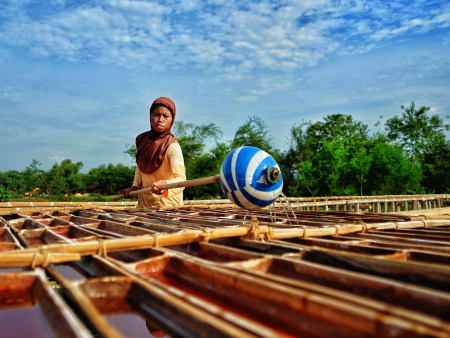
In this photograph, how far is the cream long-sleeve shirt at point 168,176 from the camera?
15.0ft

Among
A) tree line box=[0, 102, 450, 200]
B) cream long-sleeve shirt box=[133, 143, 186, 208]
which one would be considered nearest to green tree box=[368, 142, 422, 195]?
tree line box=[0, 102, 450, 200]

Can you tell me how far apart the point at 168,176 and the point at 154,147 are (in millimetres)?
462

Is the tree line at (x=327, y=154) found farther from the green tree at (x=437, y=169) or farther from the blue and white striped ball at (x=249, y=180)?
the blue and white striped ball at (x=249, y=180)

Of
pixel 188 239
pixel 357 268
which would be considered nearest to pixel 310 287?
pixel 357 268

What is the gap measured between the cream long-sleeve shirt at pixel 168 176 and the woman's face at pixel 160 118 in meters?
0.38

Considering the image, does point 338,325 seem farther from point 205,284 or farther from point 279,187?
point 279,187

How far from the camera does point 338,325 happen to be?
79 centimetres

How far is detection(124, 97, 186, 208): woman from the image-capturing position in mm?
4781

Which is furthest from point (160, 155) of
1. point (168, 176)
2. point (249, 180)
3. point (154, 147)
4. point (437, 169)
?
point (437, 169)

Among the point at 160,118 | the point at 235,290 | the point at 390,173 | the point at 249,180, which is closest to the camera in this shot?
the point at 235,290

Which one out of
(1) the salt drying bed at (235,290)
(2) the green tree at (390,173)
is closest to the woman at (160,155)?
(1) the salt drying bed at (235,290)

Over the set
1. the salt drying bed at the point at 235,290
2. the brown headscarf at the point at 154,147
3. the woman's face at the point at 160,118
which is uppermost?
the woman's face at the point at 160,118

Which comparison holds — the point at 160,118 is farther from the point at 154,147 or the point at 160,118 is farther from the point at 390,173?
the point at 390,173

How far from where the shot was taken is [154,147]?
16.0ft
